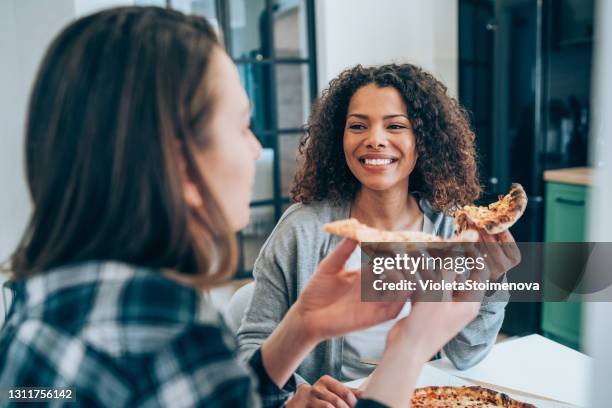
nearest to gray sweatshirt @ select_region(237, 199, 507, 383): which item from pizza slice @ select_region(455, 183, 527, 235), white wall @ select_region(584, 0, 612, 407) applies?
pizza slice @ select_region(455, 183, 527, 235)

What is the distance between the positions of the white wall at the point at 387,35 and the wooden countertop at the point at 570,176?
83 centimetres

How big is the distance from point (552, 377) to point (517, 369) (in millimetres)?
→ 68

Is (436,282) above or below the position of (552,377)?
above

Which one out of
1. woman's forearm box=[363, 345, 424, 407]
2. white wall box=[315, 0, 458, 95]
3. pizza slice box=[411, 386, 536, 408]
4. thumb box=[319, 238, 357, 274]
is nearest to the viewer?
woman's forearm box=[363, 345, 424, 407]

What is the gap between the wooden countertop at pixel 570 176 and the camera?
2412 millimetres

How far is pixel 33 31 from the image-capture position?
183 cm

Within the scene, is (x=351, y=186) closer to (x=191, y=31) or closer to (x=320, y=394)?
(x=320, y=394)

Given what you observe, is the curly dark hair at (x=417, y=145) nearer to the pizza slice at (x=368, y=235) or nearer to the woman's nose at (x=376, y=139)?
the woman's nose at (x=376, y=139)

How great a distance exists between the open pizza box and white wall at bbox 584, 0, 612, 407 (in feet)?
1.80

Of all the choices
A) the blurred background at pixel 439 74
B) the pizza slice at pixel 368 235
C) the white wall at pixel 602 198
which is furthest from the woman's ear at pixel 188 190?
the blurred background at pixel 439 74

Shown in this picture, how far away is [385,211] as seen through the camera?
1350mm

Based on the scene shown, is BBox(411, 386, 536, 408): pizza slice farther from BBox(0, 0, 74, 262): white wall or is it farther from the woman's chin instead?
BBox(0, 0, 74, 262): white wall

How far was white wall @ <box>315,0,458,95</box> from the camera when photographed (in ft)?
10.2

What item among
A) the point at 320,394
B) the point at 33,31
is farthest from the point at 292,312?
the point at 33,31
